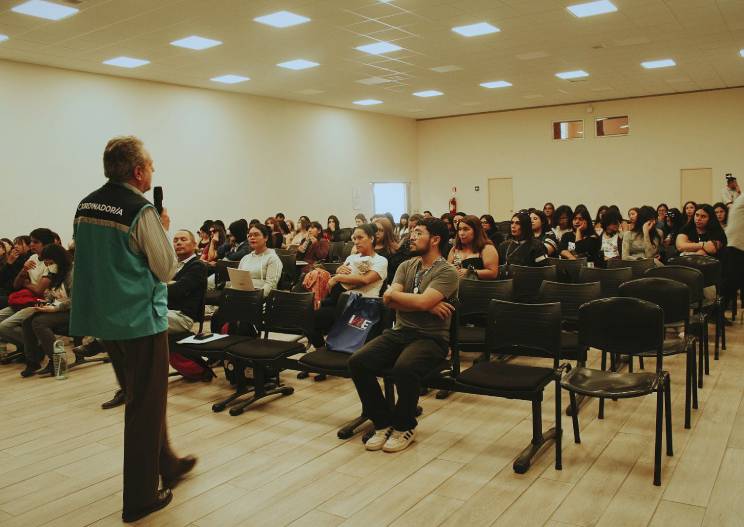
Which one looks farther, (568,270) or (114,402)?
(568,270)

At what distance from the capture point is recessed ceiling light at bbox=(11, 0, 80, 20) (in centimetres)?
717

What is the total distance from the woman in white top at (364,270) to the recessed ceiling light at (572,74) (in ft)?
29.1

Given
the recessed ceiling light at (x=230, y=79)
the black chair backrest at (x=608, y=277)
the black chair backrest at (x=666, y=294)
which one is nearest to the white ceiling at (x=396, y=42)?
the recessed ceiling light at (x=230, y=79)

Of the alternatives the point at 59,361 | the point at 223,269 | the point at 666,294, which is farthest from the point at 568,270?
the point at 59,361

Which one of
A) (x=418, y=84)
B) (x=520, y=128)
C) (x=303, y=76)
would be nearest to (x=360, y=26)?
(x=303, y=76)

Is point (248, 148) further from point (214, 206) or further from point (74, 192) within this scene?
point (74, 192)

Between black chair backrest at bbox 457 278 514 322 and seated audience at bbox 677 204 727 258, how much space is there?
2841mm

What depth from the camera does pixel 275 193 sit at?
14344 millimetres

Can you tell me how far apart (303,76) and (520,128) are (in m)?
7.73

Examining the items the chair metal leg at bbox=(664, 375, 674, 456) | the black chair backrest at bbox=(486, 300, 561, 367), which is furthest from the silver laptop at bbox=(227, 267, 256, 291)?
the chair metal leg at bbox=(664, 375, 674, 456)

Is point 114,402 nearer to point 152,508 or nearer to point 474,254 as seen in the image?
point 152,508

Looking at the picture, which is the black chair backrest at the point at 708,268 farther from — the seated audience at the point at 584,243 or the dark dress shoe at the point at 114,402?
the dark dress shoe at the point at 114,402

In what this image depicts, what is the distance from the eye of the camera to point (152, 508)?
307 centimetres

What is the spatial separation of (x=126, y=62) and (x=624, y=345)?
9264 millimetres
